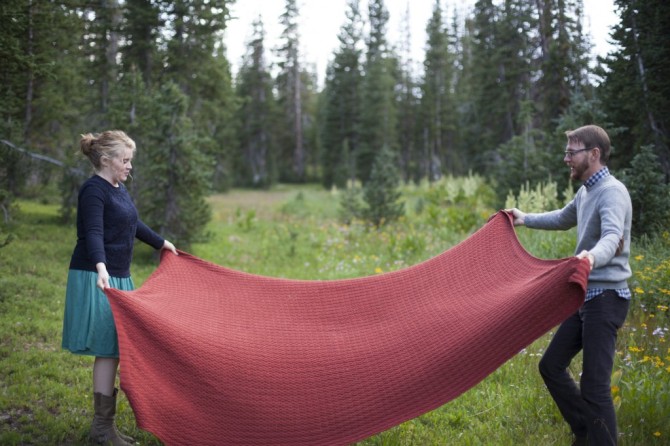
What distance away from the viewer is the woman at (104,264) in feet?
12.6

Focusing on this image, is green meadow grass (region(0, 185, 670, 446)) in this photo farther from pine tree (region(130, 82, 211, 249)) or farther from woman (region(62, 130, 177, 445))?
pine tree (region(130, 82, 211, 249))

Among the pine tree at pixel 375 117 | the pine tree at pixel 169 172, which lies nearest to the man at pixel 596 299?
the pine tree at pixel 169 172

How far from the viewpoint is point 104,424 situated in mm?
3951

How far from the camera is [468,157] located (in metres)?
35.8

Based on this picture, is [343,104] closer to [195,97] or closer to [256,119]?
[256,119]

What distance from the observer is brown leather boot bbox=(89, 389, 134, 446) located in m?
3.93

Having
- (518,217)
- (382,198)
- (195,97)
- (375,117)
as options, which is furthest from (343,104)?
(518,217)

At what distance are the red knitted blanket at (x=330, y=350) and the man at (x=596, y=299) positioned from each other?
28 cm

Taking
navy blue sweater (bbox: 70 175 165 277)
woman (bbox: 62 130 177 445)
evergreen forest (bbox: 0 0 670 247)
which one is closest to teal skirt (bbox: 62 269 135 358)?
woman (bbox: 62 130 177 445)

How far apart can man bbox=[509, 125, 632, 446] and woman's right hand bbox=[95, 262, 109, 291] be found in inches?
110

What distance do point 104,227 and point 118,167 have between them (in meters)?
0.42

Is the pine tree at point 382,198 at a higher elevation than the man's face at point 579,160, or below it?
below

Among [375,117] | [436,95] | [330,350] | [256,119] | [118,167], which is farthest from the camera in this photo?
[256,119]

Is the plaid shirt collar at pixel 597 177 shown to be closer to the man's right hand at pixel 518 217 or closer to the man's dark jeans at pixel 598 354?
the man's dark jeans at pixel 598 354
